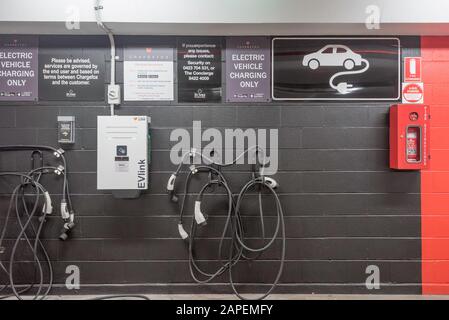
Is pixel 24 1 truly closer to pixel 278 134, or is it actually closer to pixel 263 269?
pixel 278 134

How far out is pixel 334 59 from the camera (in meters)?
2.55

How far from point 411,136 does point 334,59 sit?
81cm

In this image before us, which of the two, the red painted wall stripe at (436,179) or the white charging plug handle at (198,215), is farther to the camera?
the red painted wall stripe at (436,179)

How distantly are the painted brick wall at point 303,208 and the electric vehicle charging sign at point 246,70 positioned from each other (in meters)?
0.11

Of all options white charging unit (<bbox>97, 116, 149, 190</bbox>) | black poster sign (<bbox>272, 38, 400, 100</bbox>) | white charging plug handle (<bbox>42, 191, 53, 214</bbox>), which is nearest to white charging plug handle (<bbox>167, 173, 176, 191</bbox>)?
white charging unit (<bbox>97, 116, 149, 190</bbox>)

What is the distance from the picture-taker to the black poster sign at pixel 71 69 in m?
2.52

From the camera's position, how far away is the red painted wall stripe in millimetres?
2549

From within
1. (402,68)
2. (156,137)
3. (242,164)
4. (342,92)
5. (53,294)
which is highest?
(402,68)

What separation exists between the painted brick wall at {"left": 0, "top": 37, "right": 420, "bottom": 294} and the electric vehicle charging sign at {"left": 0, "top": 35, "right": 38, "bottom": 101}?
1.73 ft

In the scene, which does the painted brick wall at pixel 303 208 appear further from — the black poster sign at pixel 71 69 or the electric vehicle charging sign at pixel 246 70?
the black poster sign at pixel 71 69

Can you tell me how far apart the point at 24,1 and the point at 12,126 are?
0.91 m

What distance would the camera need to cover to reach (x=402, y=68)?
2553 millimetres

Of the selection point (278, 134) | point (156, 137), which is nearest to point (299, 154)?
point (278, 134)

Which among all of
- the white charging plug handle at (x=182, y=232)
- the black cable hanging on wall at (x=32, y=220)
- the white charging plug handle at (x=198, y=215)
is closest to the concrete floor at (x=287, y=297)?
the black cable hanging on wall at (x=32, y=220)
